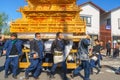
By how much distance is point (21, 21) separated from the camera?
463 inches

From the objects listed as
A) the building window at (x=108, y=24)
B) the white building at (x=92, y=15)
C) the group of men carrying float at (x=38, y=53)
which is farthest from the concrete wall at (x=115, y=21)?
the group of men carrying float at (x=38, y=53)

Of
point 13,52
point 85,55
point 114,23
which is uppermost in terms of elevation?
point 114,23

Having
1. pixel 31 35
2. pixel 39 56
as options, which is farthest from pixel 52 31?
pixel 39 56

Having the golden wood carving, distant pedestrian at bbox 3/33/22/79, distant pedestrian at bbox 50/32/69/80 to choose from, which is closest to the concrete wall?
the golden wood carving

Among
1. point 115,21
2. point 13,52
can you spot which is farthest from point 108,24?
point 13,52

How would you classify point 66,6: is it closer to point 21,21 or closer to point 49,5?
point 49,5

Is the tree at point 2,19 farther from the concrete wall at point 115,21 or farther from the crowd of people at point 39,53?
the crowd of people at point 39,53

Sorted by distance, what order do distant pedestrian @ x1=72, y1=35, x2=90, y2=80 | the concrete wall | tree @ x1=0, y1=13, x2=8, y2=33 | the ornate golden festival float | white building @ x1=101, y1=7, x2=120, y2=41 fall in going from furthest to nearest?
1. tree @ x1=0, y1=13, x2=8, y2=33
2. the concrete wall
3. white building @ x1=101, y1=7, x2=120, y2=41
4. the ornate golden festival float
5. distant pedestrian @ x1=72, y1=35, x2=90, y2=80

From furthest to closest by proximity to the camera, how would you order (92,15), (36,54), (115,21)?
(115,21) → (92,15) → (36,54)

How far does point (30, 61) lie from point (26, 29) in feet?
5.31

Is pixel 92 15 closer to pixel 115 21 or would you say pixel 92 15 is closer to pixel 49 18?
pixel 115 21

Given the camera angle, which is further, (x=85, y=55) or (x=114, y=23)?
(x=114, y=23)

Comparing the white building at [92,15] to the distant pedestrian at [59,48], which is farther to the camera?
the white building at [92,15]

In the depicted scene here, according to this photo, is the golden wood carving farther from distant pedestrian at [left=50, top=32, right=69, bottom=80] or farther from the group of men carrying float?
distant pedestrian at [left=50, top=32, right=69, bottom=80]
